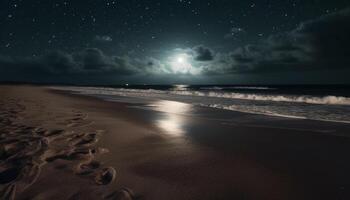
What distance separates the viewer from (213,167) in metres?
4.08

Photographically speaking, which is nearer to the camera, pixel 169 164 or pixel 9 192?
pixel 9 192

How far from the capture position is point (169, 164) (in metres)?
4.20

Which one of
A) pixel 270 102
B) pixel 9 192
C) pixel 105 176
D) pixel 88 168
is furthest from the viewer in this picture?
pixel 270 102

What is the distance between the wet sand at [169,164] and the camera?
10.2 ft

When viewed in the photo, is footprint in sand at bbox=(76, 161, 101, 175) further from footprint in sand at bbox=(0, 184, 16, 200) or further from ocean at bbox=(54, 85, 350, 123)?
ocean at bbox=(54, 85, 350, 123)

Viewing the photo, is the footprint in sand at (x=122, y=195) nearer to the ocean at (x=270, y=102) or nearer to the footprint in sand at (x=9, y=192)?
the footprint in sand at (x=9, y=192)

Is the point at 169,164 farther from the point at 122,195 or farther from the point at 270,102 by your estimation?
the point at 270,102

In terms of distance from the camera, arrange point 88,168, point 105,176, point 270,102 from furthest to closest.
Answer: point 270,102
point 88,168
point 105,176

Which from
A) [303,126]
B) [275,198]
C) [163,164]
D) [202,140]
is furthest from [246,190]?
[303,126]

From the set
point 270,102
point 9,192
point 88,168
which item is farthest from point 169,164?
point 270,102

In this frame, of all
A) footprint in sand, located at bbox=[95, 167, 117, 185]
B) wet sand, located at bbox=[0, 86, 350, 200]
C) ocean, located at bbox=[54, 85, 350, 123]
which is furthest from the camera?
ocean, located at bbox=[54, 85, 350, 123]

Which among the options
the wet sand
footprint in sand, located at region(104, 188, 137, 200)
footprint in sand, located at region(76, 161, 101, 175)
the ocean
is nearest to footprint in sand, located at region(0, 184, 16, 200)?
the wet sand

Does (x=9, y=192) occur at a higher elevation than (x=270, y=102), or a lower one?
higher

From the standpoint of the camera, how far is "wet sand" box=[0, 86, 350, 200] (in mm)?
3119
